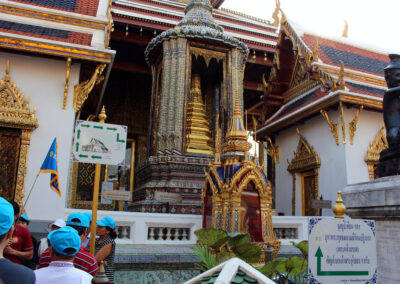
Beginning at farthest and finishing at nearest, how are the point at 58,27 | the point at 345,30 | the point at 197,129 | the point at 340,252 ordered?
the point at 345,30 → the point at 197,129 → the point at 58,27 → the point at 340,252

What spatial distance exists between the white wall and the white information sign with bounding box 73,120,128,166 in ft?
10.7

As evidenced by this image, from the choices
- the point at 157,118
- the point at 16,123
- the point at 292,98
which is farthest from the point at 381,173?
the point at 292,98

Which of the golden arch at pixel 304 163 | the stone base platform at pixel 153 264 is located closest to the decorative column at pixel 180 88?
the golden arch at pixel 304 163

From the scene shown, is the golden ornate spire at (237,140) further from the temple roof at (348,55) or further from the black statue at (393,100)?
the temple roof at (348,55)

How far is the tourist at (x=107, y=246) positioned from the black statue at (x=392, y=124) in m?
3.05

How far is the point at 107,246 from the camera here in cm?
381

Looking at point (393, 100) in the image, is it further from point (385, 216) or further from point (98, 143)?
point (98, 143)

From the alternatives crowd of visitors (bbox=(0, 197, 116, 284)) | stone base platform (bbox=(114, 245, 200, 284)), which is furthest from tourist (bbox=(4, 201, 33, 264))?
stone base platform (bbox=(114, 245, 200, 284))

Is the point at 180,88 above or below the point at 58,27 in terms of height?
below

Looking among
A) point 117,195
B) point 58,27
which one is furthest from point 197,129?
point 117,195

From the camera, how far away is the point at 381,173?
13.6 ft

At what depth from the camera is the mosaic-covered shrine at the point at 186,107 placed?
29.8 feet

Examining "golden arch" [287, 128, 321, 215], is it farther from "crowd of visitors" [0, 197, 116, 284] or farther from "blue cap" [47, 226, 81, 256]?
"blue cap" [47, 226, 81, 256]

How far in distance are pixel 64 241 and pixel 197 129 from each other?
338 inches
